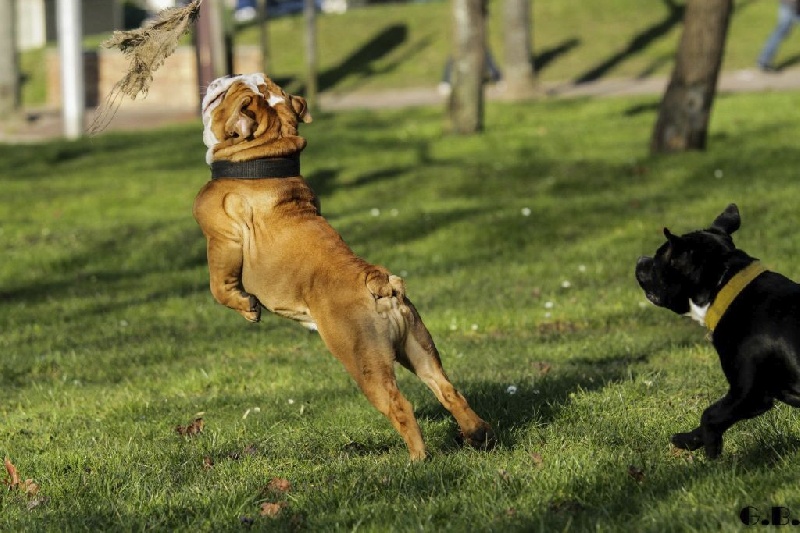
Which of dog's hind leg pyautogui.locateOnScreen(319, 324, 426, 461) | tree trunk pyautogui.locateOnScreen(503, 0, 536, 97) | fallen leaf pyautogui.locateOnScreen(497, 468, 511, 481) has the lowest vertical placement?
tree trunk pyautogui.locateOnScreen(503, 0, 536, 97)

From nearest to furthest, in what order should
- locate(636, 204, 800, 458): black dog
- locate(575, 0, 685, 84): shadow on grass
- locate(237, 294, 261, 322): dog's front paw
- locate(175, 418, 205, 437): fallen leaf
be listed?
1. locate(636, 204, 800, 458): black dog
2. locate(237, 294, 261, 322): dog's front paw
3. locate(175, 418, 205, 437): fallen leaf
4. locate(575, 0, 685, 84): shadow on grass

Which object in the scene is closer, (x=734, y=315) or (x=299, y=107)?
(x=734, y=315)

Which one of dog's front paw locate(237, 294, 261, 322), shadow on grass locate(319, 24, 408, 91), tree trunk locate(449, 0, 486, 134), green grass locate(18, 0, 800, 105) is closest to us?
dog's front paw locate(237, 294, 261, 322)

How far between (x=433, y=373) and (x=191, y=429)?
6.29 feet

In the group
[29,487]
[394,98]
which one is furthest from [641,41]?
[29,487]

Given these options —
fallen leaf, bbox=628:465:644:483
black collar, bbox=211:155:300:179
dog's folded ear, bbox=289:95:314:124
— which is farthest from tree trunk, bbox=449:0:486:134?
fallen leaf, bbox=628:465:644:483

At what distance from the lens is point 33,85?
132 feet

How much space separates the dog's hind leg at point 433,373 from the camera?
5672mm

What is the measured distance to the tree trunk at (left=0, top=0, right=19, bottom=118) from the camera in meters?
26.4

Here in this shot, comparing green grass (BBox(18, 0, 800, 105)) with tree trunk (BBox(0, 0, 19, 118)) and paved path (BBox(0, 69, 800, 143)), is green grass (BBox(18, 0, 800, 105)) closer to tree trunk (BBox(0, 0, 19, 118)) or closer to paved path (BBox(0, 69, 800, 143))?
paved path (BBox(0, 69, 800, 143))

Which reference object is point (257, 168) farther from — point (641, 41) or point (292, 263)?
point (641, 41)

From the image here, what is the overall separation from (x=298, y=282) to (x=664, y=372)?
3.09 m

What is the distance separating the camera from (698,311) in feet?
18.2

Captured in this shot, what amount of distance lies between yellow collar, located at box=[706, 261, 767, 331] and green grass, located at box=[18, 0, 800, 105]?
27.1 metres
